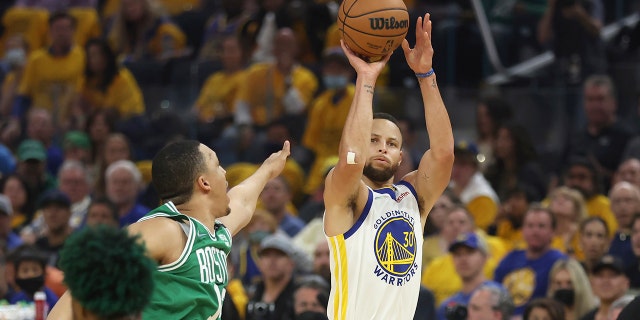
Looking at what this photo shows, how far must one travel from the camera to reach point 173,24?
17094mm

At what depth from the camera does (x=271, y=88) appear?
14367 mm

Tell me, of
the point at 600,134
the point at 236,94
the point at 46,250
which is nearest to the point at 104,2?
the point at 236,94

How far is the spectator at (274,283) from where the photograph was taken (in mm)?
10531

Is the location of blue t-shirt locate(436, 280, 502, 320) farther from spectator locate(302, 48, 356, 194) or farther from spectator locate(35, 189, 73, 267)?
spectator locate(35, 189, 73, 267)

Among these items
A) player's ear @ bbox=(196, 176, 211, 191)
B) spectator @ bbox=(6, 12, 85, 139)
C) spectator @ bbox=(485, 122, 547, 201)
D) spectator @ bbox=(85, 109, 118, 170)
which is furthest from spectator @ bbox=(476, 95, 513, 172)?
player's ear @ bbox=(196, 176, 211, 191)

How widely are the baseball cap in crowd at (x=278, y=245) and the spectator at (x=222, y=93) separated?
3.53 m

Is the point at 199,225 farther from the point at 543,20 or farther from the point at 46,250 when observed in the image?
the point at 543,20

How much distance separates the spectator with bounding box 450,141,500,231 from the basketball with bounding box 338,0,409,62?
5554 millimetres

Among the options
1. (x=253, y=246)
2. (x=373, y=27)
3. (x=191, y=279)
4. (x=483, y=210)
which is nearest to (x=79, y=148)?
(x=253, y=246)

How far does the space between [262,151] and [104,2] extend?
5.92 metres

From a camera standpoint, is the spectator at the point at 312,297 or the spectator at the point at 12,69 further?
the spectator at the point at 12,69

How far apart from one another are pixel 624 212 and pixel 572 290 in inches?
51.6

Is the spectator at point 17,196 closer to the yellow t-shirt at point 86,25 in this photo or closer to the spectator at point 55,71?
the spectator at point 55,71

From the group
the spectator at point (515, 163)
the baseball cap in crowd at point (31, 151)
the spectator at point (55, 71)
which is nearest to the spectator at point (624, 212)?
the spectator at point (515, 163)
